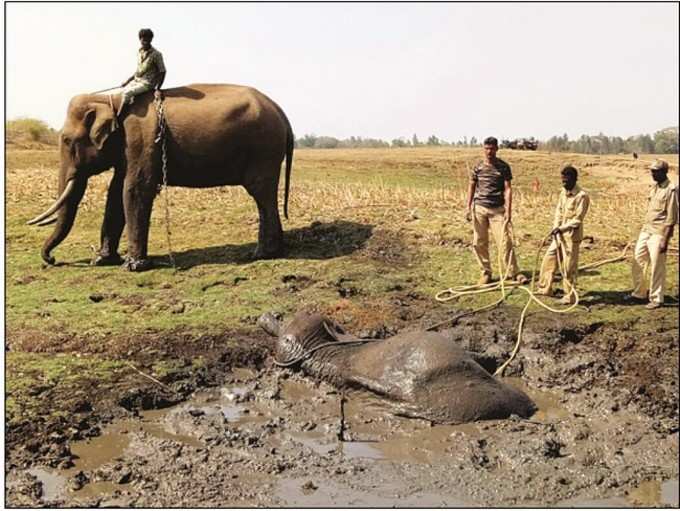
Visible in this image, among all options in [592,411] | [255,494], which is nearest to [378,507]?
[255,494]

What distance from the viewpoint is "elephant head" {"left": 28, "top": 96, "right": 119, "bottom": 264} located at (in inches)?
474

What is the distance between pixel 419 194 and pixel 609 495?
11.7m

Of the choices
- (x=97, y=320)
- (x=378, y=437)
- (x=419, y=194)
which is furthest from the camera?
(x=419, y=194)

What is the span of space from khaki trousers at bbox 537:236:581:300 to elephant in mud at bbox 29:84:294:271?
4.15 metres

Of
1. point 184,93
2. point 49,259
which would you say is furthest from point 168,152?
point 49,259

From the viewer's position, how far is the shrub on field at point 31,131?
35719 mm

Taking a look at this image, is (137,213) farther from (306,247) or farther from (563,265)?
(563,265)

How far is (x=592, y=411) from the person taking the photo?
7418 mm

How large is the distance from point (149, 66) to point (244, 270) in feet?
10.5

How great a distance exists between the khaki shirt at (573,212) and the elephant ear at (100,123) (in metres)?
6.38

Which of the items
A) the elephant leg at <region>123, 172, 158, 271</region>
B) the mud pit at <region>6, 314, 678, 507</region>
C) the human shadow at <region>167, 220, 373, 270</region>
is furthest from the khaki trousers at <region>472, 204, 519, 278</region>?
the elephant leg at <region>123, 172, 158, 271</region>

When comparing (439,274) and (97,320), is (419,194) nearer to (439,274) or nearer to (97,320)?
(439,274)

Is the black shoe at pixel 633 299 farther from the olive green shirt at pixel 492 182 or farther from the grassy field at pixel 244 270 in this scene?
the olive green shirt at pixel 492 182

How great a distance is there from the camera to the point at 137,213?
12211 mm
